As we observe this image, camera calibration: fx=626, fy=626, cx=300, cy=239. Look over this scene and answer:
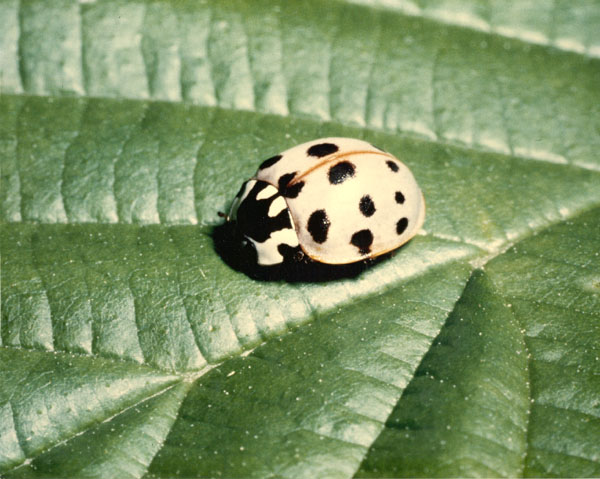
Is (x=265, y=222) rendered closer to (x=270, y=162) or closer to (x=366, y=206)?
(x=270, y=162)

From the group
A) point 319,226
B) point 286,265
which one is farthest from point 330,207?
point 286,265

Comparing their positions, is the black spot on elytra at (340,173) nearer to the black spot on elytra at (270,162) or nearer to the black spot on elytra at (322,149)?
the black spot on elytra at (322,149)

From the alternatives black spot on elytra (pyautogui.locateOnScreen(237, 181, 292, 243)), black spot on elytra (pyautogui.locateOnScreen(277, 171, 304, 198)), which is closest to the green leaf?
black spot on elytra (pyautogui.locateOnScreen(237, 181, 292, 243))

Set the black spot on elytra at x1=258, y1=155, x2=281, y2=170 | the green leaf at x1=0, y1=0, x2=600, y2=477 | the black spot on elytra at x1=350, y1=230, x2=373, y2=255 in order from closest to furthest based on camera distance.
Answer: the green leaf at x1=0, y1=0, x2=600, y2=477, the black spot on elytra at x1=350, y1=230, x2=373, y2=255, the black spot on elytra at x1=258, y1=155, x2=281, y2=170

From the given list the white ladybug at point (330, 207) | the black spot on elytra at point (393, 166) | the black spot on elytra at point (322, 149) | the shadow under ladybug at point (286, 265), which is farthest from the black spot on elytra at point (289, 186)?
the black spot on elytra at point (393, 166)

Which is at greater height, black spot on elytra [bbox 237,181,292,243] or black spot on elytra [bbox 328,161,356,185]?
black spot on elytra [bbox 328,161,356,185]

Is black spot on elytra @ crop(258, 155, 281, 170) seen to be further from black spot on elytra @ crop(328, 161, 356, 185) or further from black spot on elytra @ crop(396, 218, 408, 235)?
black spot on elytra @ crop(396, 218, 408, 235)

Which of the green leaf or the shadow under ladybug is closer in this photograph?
the green leaf
